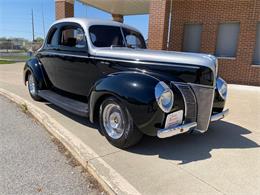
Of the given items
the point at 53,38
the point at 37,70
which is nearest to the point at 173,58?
the point at 53,38

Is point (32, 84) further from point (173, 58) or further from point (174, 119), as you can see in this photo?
point (174, 119)

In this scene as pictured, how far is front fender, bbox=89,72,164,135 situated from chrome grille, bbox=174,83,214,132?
471 mm

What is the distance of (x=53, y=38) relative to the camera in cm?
567

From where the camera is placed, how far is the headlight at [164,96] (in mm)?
3229

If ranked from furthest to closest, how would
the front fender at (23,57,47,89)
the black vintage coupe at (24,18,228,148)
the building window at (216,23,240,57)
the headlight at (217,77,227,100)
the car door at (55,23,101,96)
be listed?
1. the building window at (216,23,240,57)
2. the front fender at (23,57,47,89)
3. the car door at (55,23,101,96)
4. the headlight at (217,77,227,100)
5. the black vintage coupe at (24,18,228,148)

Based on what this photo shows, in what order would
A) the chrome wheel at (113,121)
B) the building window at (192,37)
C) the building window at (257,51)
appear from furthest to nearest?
the building window at (192,37), the building window at (257,51), the chrome wheel at (113,121)

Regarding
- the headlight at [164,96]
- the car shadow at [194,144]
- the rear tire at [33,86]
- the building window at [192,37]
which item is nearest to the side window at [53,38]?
the rear tire at [33,86]

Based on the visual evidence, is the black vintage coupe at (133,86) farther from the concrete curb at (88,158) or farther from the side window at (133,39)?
the concrete curb at (88,158)

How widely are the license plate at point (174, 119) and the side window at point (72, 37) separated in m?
2.27

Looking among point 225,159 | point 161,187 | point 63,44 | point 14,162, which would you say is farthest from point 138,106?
point 63,44

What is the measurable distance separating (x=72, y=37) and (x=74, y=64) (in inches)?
27.8

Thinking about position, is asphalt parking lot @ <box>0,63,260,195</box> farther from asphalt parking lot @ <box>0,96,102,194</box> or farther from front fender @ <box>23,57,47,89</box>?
front fender @ <box>23,57,47,89</box>

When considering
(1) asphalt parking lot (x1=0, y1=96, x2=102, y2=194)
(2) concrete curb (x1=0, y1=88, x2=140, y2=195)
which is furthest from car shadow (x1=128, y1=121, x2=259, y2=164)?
(1) asphalt parking lot (x1=0, y1=96, x2=102, y2=194)

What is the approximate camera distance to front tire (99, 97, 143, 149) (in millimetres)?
3498
